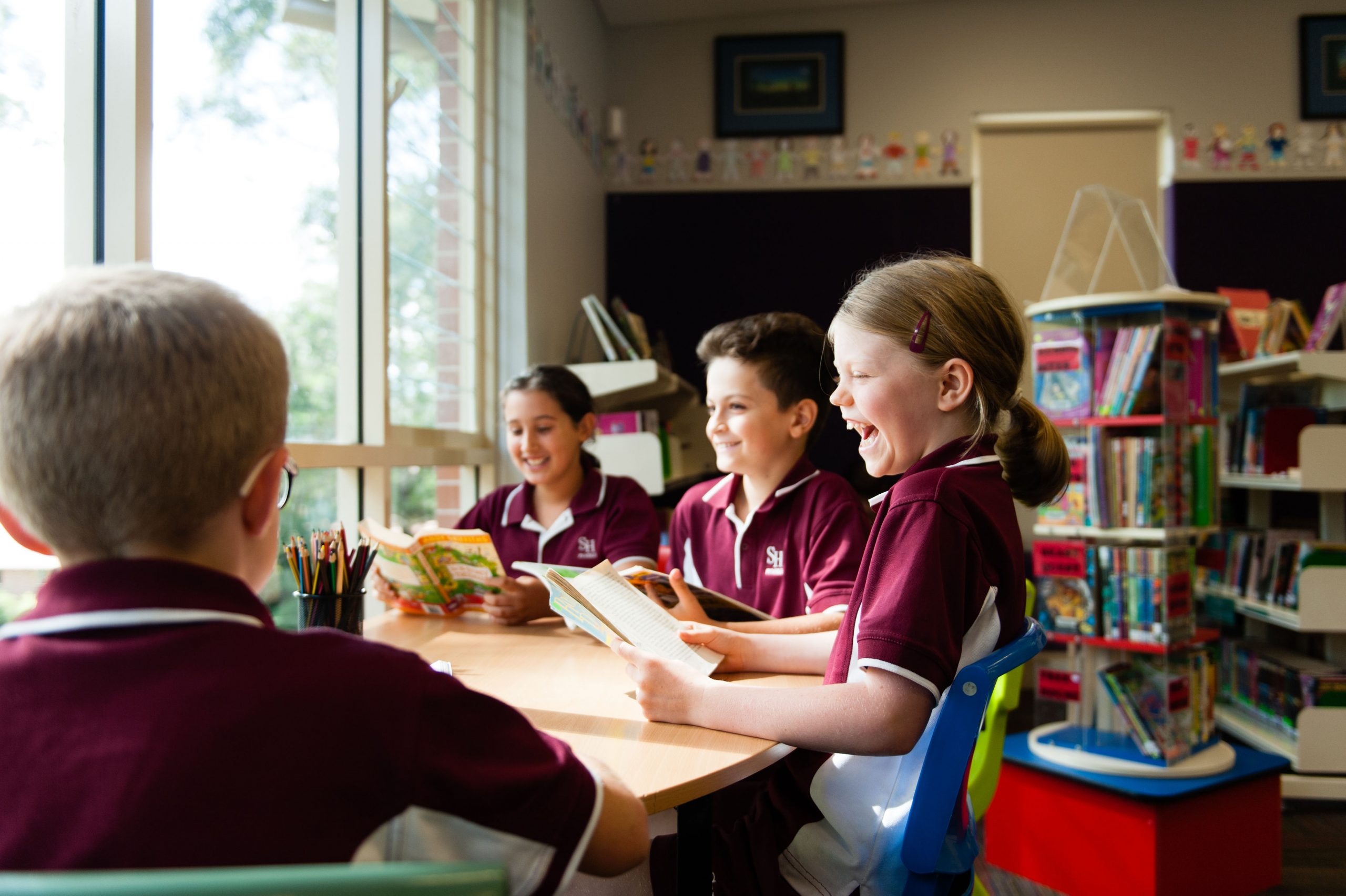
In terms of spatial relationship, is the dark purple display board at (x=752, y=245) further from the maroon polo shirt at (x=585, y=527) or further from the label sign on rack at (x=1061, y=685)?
the maroon polo shirt at (x=585, y=527)

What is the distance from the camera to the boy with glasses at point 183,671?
473 mm

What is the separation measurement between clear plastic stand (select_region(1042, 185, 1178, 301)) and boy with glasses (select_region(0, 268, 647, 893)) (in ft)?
7.98

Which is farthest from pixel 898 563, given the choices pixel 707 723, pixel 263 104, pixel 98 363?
pixel 263 104

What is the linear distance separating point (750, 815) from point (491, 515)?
1.15 meters

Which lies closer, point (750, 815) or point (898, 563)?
point (898, 563)

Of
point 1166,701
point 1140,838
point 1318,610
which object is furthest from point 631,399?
point 1318,610

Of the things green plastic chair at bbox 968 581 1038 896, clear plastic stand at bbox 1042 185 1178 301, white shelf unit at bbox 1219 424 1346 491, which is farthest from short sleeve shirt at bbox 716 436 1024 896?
white shelf unit at bbox 1219 424 1346 491

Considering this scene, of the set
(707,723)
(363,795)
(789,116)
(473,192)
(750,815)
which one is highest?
(789,116)

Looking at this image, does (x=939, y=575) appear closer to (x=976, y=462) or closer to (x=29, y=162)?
(x=976, y=462)

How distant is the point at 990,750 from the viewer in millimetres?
1408

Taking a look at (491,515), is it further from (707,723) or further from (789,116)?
(789,116)

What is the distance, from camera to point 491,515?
82.4 inches

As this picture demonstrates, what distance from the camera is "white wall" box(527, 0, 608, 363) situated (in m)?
3.01

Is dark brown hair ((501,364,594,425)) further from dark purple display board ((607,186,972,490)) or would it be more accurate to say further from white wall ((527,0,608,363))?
dark purple display board ((607,186,972,490))
